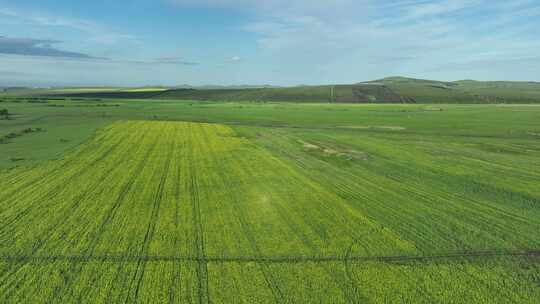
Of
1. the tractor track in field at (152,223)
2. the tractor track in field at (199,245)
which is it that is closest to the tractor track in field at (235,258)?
the tractor track in field at (199,245)

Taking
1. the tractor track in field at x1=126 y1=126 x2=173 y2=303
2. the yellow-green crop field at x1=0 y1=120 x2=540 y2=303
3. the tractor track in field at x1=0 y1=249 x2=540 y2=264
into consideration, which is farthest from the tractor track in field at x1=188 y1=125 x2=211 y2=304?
the tractor track in field at x1=126 y1=126 x2=173 y2=303

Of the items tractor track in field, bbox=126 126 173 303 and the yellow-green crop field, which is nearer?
the yellow-green crop field

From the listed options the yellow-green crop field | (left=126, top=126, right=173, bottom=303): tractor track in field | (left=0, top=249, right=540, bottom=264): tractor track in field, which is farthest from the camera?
(left=0, top=249, right=540, bottom=264): tractor track in field

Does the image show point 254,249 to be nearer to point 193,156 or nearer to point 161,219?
point 161,219

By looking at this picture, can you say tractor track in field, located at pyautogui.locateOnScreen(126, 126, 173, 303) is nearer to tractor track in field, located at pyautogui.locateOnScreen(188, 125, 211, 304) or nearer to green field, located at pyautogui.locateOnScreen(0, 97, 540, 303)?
green field, located at pyautogui.locateOnScreen(0, 97, 540, 303)

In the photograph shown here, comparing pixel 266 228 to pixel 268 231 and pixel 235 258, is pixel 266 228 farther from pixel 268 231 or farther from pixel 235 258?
pixel 235 258

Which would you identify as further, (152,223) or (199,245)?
(152,223)

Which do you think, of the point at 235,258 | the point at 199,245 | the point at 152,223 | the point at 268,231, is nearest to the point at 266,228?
the point at 268,231
